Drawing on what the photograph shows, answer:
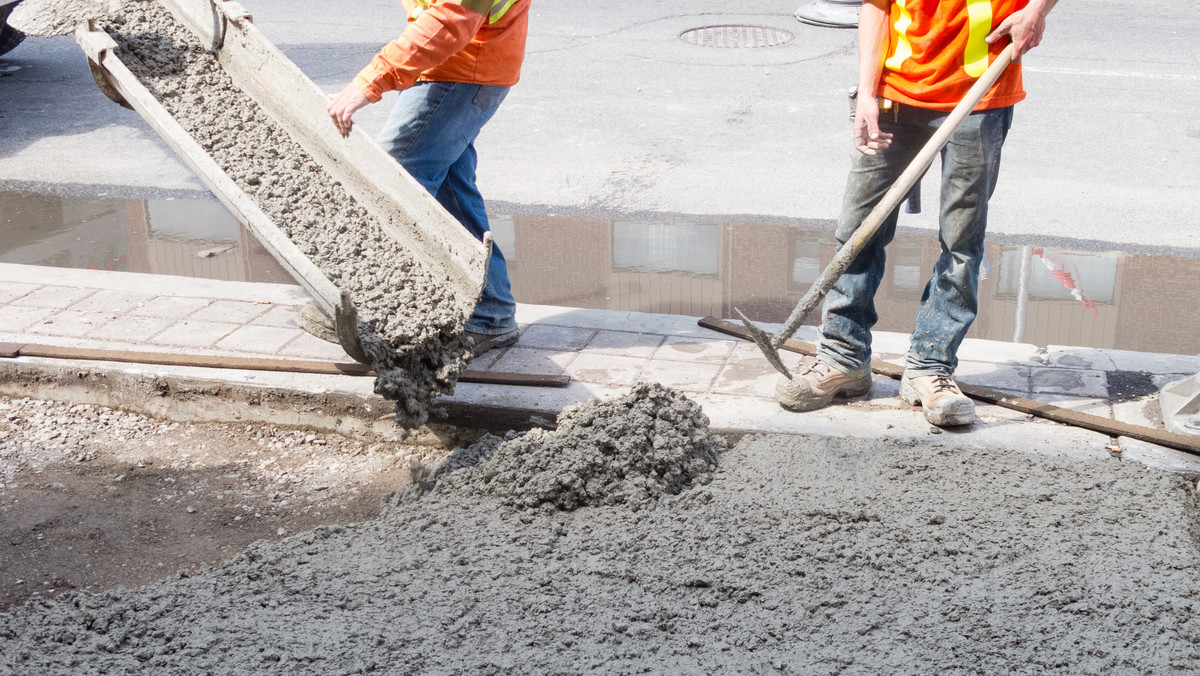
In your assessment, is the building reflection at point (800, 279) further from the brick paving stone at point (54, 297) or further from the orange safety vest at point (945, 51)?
the brick paving stone at point (54, 297)

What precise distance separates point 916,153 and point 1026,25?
62 cm

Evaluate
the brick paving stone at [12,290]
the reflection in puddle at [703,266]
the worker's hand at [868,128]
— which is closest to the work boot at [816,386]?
the worker's hand at [868,128]

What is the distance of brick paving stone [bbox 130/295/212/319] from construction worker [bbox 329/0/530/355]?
51.1 inches

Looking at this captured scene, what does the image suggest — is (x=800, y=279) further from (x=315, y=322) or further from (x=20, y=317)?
(x=20, y=317)

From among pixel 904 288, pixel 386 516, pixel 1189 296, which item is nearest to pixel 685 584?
pixel 386 516

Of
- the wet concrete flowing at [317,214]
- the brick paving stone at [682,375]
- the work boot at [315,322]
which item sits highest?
the wet concrete flowing at [317,214]

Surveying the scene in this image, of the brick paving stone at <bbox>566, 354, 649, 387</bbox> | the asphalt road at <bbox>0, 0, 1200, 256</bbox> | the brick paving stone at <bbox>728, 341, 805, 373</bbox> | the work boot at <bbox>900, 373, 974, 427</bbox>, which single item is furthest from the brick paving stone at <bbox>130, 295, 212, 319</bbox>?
the work boot at <bbox>900, 373, 974, 427</bbox>

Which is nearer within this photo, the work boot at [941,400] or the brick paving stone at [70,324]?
the work boot at [941,400]

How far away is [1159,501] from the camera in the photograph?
3098 millimetres

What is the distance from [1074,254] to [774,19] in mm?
6596

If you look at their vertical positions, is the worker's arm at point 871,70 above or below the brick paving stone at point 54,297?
above

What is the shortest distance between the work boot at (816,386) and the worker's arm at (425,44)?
68.0 inches

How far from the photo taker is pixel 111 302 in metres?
4.82

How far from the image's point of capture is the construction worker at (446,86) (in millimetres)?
3646
